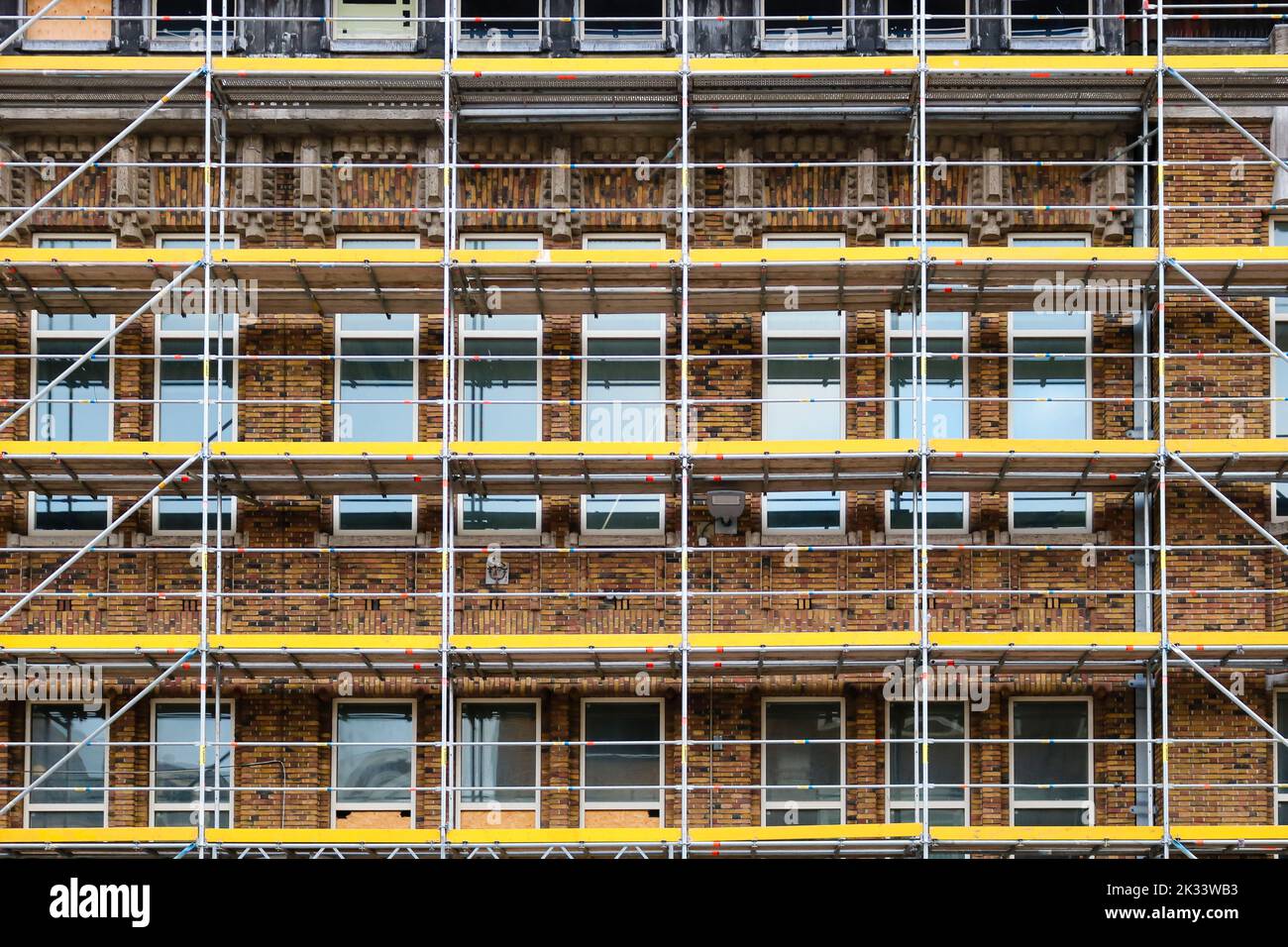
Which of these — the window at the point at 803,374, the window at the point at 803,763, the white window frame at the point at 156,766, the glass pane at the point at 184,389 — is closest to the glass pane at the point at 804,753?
the window at the point at 803,763

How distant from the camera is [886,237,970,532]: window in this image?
787 inches

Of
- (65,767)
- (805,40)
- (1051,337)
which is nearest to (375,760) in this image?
(65,767)

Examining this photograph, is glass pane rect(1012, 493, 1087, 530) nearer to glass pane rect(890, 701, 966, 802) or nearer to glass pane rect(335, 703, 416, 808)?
glass pane rect(890, 701, 966, 802)

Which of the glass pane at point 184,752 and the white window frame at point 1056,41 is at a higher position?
the white window frame at point 1056,41

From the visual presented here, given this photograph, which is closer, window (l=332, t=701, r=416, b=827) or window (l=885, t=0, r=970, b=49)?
window (l=332, t=701, r=416, b=827)

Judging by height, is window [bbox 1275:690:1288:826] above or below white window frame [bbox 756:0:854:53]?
below

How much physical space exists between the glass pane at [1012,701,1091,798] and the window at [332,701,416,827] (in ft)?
20.8

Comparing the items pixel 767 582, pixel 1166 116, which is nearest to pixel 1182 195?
pixel 1166 116

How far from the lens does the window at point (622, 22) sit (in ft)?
67.6

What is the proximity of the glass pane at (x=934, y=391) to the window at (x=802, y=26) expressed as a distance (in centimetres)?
338

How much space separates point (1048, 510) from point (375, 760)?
7.55 m

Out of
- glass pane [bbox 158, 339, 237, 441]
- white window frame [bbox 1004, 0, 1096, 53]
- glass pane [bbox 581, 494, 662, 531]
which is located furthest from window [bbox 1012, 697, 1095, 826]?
glass pane [bbox 158, 339, 237, 441]

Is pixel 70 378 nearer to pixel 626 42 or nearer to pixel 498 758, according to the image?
pixel 498 758

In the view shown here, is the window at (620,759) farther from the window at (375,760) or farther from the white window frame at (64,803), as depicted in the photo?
the white window frame at (64,803)
